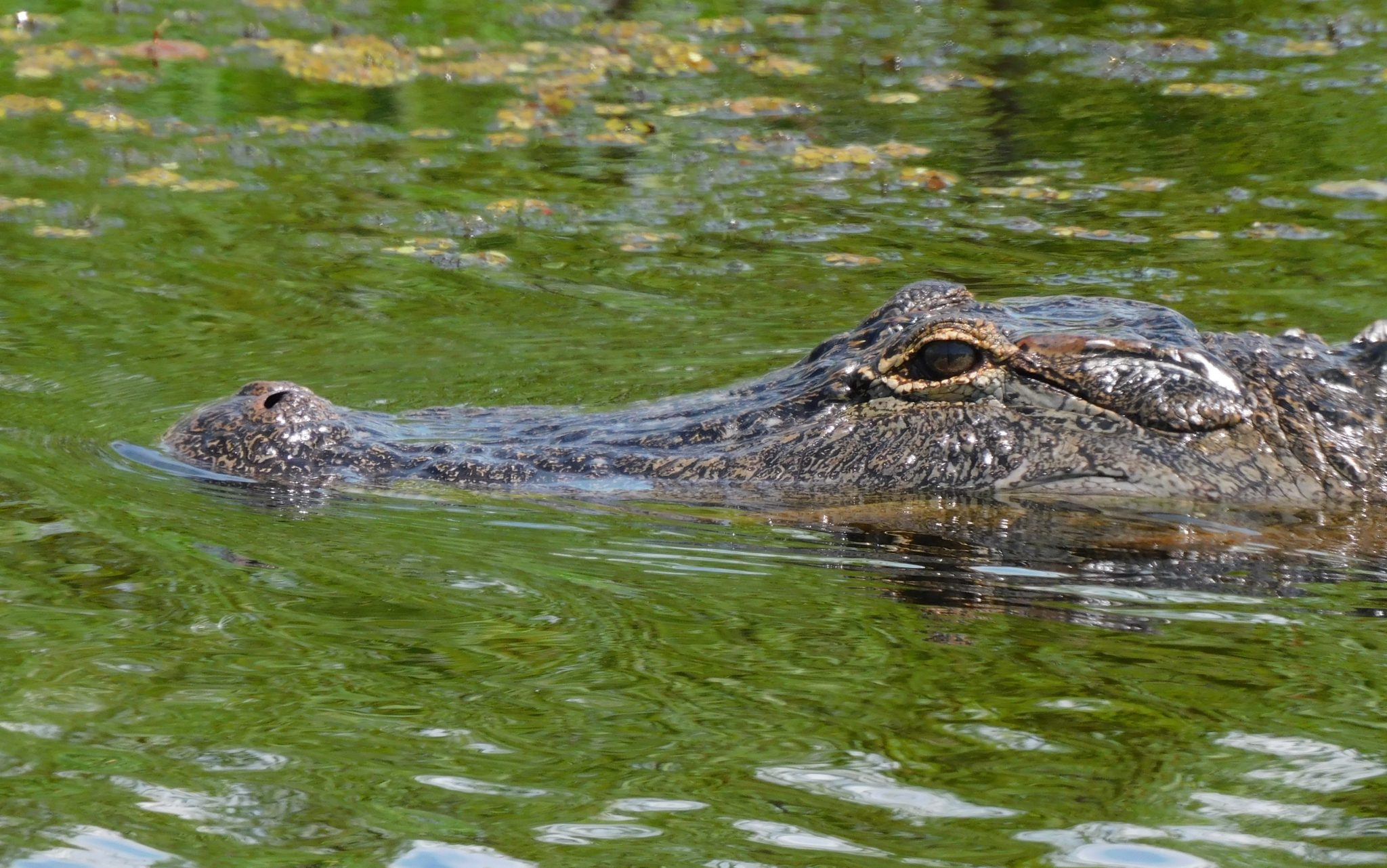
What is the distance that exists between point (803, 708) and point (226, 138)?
9.00m

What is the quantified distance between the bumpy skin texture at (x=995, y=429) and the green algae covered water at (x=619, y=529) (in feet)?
0.56

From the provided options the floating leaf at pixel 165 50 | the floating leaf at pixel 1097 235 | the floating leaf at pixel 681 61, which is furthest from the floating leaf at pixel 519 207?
the floating leaf at pixel 165 50

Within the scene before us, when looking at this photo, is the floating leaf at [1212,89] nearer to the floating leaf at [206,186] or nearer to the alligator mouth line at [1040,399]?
the floating leaf at [206,186]

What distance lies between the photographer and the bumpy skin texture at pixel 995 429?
241 inches

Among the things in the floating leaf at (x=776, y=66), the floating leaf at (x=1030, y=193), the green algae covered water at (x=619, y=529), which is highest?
the floating leaf at (x=776, y=66)

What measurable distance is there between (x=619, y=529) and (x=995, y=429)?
4.58ft

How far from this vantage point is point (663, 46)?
1474cm

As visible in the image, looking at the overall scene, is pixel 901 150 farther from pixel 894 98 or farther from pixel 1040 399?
pixel 1040 399

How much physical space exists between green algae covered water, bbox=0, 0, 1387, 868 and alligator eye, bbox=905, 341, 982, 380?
1.46 feet

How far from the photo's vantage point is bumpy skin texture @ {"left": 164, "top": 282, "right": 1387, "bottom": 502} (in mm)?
6113

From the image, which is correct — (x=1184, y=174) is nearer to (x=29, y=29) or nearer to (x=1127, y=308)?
(x=1127, y=308)

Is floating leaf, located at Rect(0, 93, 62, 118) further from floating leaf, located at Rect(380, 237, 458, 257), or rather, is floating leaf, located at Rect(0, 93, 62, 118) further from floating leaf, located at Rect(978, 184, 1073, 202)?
floating leaf, located at Rect(978, 184, 1073, 202)

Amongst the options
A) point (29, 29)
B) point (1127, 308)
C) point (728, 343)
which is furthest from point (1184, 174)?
point (29, 29)

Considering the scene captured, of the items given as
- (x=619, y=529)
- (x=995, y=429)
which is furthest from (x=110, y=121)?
(x=995, y=429)
